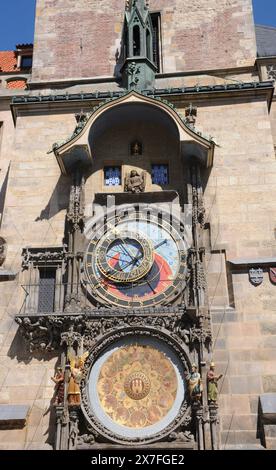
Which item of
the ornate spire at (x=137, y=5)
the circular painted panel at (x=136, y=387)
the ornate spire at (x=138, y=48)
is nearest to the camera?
the circular painted panel at (x=136, y=387)

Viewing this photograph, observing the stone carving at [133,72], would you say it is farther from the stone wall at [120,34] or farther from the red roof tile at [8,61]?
the red roof tile at [8,61]

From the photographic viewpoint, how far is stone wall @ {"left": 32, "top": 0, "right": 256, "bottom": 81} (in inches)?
623

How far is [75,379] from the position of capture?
10508mm

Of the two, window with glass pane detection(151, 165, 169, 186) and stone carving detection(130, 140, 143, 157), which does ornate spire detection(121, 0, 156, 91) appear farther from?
window with glass pane detection(151, 165, 169, 186)

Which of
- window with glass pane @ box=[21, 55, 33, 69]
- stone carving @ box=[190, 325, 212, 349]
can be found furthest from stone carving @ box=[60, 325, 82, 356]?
window with glass pane @ box=[21, 55, 33, 69]

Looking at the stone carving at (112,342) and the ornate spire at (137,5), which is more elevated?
the ornate spire at (137,5)

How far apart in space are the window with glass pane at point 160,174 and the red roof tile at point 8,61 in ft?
28.3

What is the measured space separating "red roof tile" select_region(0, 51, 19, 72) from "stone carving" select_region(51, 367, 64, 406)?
1209 centimetres

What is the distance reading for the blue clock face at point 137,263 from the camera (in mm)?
11648

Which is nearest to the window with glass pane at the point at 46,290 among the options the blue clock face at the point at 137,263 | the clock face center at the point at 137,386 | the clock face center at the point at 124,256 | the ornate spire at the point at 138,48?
the blue clock face at the point at 137,263

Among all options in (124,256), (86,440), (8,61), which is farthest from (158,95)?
(8,61)

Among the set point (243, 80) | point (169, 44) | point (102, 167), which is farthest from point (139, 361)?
point (169, 44)

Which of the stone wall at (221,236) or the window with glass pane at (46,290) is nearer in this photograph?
the stone wall at (221,236)
